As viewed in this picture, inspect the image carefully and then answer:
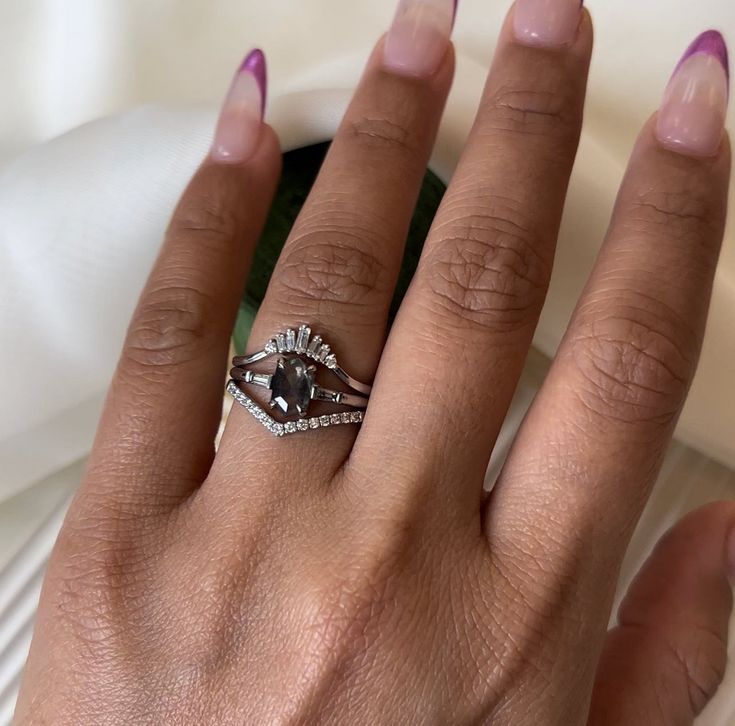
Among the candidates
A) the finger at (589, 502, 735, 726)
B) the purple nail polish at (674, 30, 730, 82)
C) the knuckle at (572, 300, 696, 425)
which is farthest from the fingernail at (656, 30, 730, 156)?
the finger at (589, 502, 735, 726)

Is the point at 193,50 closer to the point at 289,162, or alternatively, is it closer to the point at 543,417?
the point at 289,162

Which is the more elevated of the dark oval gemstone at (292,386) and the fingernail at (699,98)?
the fingernail at (699,98)

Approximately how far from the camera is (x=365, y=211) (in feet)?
1.68

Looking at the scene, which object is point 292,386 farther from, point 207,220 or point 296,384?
point 207,220

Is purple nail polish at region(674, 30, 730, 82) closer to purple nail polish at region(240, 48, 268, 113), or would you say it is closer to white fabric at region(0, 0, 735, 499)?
white fabric at region(0, 0, 735, 499)

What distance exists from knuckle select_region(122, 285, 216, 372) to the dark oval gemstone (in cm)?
8

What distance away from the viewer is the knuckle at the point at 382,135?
527 millimetres

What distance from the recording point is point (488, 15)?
0.67 meters

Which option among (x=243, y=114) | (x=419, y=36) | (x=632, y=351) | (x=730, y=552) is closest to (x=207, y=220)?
(x=243, y=114)

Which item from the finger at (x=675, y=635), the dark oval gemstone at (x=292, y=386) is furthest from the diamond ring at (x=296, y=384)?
the finger at (x=675, y=635)

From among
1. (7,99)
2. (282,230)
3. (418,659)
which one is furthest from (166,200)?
(418,659)

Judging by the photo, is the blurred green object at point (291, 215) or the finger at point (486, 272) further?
the blurred green object at point (291, 215)

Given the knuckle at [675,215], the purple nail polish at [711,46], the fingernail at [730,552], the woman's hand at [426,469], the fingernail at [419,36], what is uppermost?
the fingernail at [419,36]

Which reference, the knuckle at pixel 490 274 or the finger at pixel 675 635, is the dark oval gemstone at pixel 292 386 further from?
the finger at pixel 675 635
